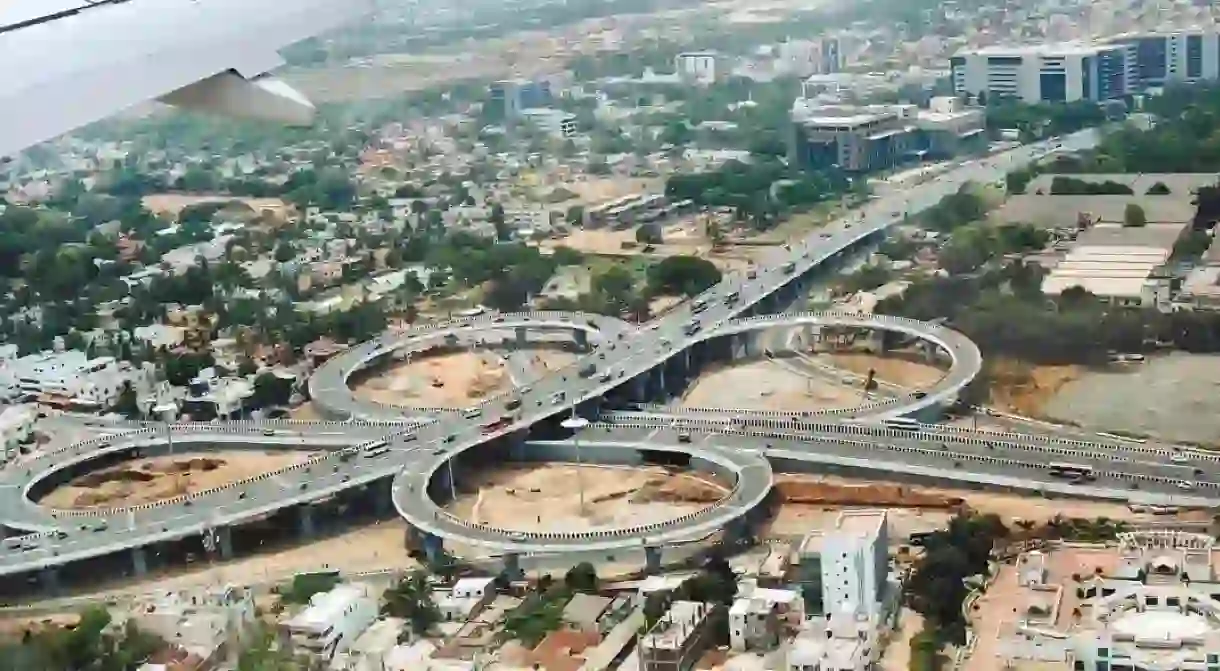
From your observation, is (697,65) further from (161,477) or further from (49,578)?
(49,578)

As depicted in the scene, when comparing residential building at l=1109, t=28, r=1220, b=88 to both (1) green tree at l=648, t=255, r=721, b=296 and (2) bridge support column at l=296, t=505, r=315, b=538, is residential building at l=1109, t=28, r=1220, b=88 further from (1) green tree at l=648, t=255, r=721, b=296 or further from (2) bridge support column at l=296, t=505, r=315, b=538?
(2) bridge support column at l=296, t=505, r=315, b=538

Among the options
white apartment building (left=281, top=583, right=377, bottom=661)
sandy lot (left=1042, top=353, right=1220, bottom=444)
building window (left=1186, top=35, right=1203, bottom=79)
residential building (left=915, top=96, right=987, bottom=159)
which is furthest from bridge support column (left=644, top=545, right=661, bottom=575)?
building window (left=1186, top=35, right=1203, bottom=79)

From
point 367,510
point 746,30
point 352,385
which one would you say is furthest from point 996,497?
point 746,30

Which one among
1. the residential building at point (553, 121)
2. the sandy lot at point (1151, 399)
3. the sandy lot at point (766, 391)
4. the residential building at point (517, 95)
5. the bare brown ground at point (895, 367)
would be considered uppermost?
the residential building at point (517, 95)

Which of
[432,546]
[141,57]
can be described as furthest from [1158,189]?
[141,57]

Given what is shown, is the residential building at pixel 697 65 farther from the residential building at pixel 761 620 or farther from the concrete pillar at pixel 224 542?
the residential building at pixel 761 620

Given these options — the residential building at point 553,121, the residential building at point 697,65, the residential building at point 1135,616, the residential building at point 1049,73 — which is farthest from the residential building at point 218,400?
the residential building at point 697,65
